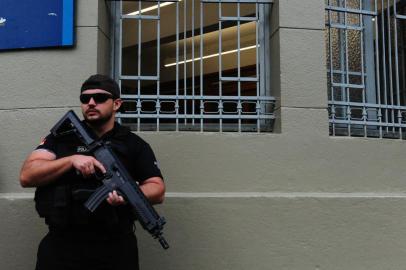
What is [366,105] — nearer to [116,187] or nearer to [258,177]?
[258,177]

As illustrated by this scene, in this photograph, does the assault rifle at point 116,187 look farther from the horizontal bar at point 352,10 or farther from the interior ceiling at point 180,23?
the horizontal bar at point 352,10

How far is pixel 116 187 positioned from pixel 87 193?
16cm

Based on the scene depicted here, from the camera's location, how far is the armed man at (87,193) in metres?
2.79

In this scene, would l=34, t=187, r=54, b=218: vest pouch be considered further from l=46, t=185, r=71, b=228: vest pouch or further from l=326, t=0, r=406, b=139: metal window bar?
l=326, t=0, r=406, b=139: metal window bar

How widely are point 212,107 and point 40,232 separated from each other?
174 cm

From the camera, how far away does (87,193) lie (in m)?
2.78

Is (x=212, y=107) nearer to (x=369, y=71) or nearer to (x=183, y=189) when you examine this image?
(x=183, y=189)

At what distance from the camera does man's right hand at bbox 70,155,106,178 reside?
2.73 meters

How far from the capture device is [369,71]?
16.0 ft

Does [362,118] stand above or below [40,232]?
above

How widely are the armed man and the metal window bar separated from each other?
213 centimetres

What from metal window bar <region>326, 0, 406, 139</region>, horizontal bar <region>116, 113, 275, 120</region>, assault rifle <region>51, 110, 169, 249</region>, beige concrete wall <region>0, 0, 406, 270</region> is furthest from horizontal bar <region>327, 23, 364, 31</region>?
assault rifle <region>51, 110, 169, 249</region>

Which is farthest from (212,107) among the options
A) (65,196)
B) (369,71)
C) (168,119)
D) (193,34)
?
(65,196)

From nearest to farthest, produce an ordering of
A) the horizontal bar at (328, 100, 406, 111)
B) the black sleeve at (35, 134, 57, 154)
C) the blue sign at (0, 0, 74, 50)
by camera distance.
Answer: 1. the black sleeve at (35, 134, 57, 154)
2. the blue sign at (0, 0, 74, 50)
3. the horizontal bar at (328, 100, 406, 111)
